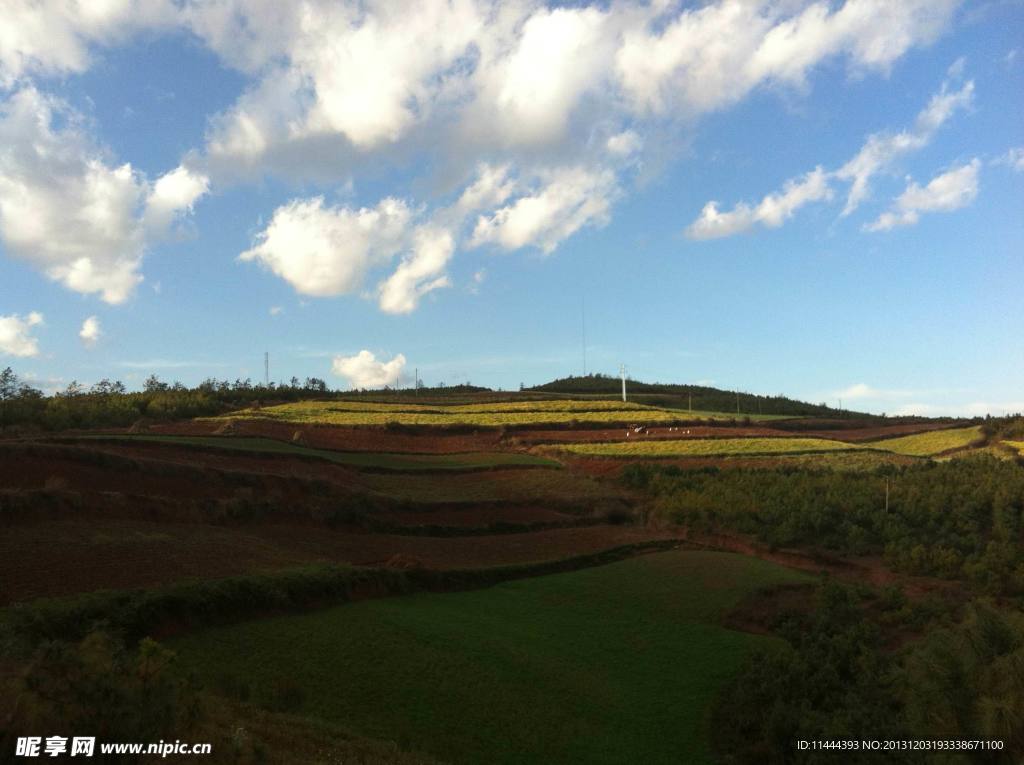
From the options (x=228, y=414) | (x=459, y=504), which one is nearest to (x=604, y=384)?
(x=228, y=414)

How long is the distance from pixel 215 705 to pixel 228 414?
56.6m

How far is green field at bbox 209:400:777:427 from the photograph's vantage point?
6234 centimetres

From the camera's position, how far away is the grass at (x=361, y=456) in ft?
126

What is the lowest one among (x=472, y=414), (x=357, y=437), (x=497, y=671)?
(x=497, y=671)

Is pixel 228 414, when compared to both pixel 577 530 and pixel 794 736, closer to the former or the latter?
pixel 577 530

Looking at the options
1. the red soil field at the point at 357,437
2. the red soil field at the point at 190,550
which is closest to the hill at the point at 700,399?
the red soil field at the point at 357,437

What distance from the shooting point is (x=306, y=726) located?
12211 mm

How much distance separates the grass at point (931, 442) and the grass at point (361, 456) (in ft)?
97.0

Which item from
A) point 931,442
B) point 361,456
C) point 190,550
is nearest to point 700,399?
point 931,442

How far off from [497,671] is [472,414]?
52.5 m

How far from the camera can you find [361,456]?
154 ft

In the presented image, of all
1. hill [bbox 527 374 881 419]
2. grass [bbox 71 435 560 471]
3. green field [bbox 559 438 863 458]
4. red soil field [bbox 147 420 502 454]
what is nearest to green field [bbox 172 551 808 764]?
grass [bbox 71 435 560 471]

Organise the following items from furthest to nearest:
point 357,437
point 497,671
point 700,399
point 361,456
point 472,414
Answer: point 700,399 < point 472,414 < point 357,437 < point 361,456 < point 497,671

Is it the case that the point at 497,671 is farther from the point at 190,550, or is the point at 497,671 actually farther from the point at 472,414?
the point at 472,414
